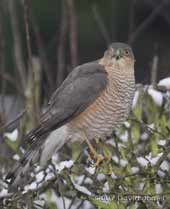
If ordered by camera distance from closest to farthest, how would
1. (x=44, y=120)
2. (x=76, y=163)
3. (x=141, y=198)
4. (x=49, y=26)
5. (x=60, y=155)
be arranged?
(x=141, y=198) < (x=76, y=163) < (x=44, y=120) < (x=60, y=155) < (x=49, y=26)

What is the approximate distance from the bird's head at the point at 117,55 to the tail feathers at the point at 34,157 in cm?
49

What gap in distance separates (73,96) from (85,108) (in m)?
0.12

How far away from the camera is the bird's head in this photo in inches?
196

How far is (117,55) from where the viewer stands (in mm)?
4996

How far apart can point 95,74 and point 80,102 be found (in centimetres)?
21

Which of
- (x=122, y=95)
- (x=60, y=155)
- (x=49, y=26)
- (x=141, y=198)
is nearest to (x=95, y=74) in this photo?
(x=122, y=95)

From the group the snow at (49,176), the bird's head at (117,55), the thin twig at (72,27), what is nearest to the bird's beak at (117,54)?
the bird's head at (117,55)

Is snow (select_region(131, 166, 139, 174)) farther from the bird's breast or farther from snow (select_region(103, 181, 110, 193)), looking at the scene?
the bird's breast

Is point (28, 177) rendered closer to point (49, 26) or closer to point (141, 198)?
point (141, 198)

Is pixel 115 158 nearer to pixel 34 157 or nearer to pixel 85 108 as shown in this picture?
pixel 85 108

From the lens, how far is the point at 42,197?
15.1 ft

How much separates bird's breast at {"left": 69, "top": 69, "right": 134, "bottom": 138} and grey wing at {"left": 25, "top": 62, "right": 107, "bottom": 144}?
1.4 inches

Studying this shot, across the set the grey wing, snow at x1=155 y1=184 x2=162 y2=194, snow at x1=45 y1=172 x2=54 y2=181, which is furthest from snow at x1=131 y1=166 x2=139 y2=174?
the grey wing

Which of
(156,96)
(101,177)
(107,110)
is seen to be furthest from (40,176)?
(156,96)
